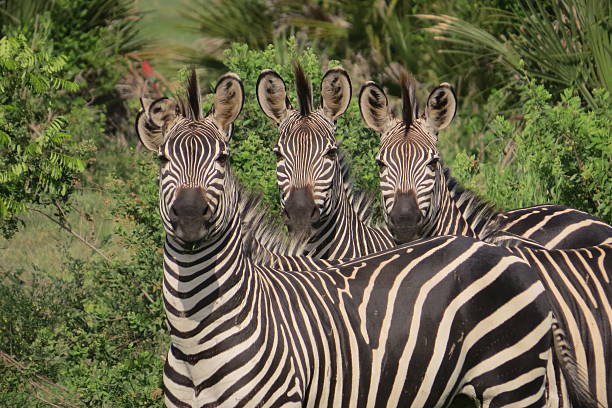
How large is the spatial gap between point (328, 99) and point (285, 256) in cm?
198

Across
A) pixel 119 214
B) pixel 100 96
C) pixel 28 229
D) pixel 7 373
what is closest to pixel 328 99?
pixel 119 214

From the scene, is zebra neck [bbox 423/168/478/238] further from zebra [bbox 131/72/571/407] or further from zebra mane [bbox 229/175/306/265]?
zebra [bbox 131/72/571/407]

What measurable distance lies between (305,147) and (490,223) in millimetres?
1385

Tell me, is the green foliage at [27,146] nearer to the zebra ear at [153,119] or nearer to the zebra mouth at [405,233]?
the zebra ear at [153,119]

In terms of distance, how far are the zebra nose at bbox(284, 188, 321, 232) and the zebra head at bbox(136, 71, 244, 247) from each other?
1.80m

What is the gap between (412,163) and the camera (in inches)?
243

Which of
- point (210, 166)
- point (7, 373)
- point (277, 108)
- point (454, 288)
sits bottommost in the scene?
point (7, 373)

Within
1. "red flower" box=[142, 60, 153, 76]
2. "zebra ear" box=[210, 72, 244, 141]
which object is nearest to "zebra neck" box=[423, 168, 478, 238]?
"zebra ear" box=[210, 72, 244, 141]

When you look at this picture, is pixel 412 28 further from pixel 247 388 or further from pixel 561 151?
pixel 247 388

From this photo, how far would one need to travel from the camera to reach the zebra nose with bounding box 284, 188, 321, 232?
6266mm

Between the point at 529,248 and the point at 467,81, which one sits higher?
the point at 467,81

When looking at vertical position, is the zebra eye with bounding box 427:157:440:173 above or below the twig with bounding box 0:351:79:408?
above

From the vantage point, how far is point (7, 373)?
6.57 m

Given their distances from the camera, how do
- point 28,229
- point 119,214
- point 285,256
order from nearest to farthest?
point 285,256 < point 119,214 < point 28,229
